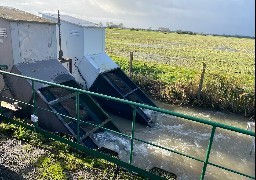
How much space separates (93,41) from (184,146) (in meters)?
5.39

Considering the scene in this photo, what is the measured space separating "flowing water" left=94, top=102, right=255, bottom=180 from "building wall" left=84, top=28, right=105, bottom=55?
2944 millimetres

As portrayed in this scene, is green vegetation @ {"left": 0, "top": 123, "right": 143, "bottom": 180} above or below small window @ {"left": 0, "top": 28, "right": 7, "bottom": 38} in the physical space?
below

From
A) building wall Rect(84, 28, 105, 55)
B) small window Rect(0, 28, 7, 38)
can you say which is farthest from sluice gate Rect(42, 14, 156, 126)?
small window Rect(0, 28, 7, 38)

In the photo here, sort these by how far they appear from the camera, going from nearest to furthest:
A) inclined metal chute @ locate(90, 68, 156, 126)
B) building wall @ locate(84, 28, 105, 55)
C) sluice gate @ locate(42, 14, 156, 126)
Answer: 1. inclined metal chute @ locate(90, 68, 156, 126)
2. sluice gate @ locate(42, 14, 156, 126)
3. building wall @ locate(84, 28, 105, 55)

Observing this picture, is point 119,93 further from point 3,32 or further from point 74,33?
point 3,32

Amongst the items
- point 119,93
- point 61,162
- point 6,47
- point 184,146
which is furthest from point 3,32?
point 184,146

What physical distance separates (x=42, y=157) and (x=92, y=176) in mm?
1099

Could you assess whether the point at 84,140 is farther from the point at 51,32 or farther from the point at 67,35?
the point at 67,35

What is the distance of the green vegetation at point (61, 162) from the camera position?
453 centimetres

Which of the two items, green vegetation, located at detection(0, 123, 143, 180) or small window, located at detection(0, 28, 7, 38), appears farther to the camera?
small window, located at detection(0, 28, 7, 38)

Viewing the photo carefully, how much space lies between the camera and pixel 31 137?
561 centimetres

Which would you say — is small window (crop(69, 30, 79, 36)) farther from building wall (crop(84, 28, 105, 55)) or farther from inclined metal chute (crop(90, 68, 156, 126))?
inclined metal chute (crop(90, 68, 156, 126))

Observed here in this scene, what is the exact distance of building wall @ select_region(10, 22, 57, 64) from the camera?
7289mm

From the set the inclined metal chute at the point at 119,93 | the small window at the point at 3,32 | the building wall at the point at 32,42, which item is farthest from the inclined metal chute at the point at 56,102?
the inclined metal chute at the point at 119,93
